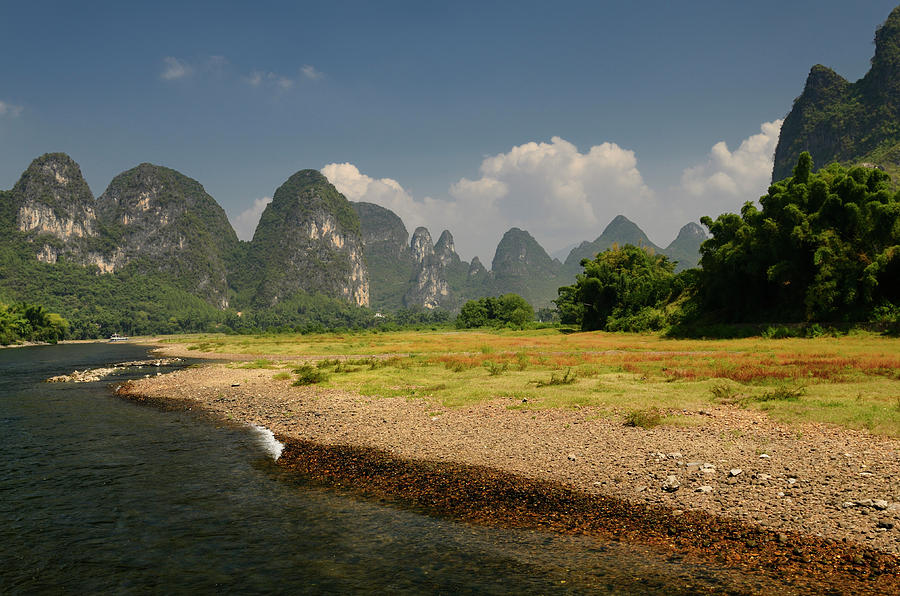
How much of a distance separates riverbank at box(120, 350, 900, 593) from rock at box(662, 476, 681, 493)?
0.09 feet

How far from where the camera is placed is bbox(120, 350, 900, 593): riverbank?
358 inches

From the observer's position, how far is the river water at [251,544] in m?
8.55

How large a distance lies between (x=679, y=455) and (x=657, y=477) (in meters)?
1.43

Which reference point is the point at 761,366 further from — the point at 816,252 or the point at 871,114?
the point at 871,114

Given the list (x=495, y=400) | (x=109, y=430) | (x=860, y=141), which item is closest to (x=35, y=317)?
(x=109, y=430)

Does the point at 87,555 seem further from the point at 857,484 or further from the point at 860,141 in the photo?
the point at 860,141

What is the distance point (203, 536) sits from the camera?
10.7m

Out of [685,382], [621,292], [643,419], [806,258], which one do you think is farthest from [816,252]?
[643,419]

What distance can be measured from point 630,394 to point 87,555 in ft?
63.2

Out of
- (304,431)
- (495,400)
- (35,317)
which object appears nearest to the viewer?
(304,431)

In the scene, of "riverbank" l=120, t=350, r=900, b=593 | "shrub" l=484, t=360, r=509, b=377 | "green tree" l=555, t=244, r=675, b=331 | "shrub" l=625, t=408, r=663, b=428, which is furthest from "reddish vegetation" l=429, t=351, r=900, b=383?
"green tree" l=555, t=244, r=675, b=331

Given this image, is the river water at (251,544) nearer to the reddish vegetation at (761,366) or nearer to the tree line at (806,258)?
the reddish vegetation at (761,366)

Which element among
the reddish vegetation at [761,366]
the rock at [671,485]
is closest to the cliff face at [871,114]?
the reddish vegetation at [761,366]

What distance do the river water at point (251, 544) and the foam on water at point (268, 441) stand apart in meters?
0.48
